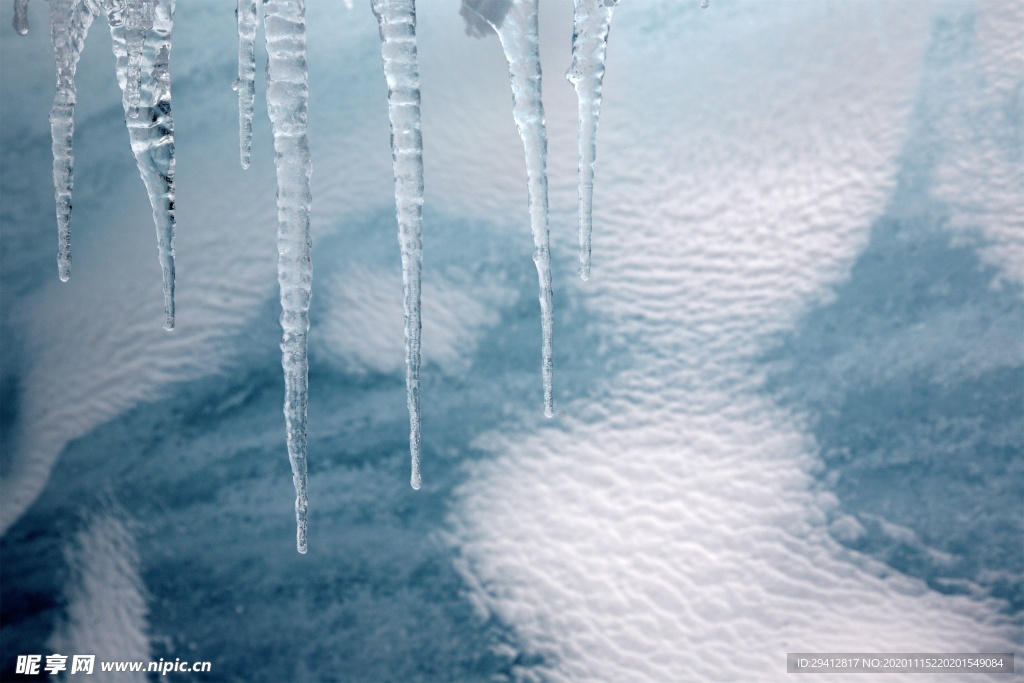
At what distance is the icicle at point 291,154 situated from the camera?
449mm

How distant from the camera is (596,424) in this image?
0.83 meters

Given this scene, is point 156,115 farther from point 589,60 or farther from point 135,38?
point 589,60

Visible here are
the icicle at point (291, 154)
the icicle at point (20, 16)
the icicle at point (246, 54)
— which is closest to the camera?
the icicle at point (291, 154)

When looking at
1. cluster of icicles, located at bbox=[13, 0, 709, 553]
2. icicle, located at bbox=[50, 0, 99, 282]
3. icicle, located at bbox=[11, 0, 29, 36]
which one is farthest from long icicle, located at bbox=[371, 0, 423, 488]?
icicle, located at bbox=[11, 0, 29, 36]

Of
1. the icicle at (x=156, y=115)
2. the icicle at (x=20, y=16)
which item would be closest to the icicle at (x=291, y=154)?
the icicle at (x=156, y=115)

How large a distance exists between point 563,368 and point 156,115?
532 mm

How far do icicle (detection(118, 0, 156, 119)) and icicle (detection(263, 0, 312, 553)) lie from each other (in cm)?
15

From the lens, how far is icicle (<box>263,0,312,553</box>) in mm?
449

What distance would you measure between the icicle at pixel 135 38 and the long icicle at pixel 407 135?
22 cm

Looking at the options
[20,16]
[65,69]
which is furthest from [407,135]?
[20,16]

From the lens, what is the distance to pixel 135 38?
0.53 m

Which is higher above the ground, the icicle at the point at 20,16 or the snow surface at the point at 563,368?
the icicle at the point at 20,16

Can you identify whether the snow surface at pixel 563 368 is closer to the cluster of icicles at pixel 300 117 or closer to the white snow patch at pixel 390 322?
the white snow patch at pixel 390 322

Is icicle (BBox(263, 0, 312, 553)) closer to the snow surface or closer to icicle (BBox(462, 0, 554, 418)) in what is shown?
icicle (BBox(462, 0, 554, 418))
